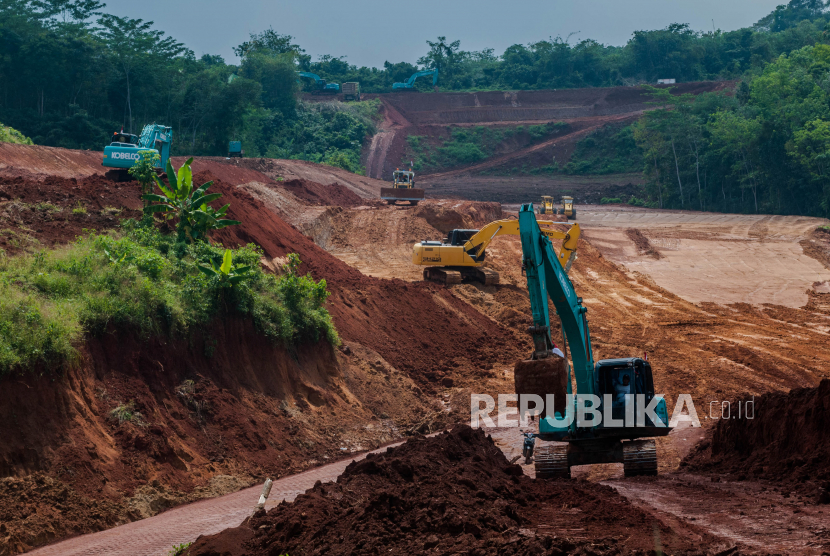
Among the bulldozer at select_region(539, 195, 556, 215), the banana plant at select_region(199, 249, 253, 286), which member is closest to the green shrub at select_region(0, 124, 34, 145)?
the banana plant at select_region(199, 249, 253, 286)

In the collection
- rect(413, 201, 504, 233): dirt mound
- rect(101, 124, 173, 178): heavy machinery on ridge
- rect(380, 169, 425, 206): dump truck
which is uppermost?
rect(101, 124, 173, 178): heavy machinery on ridge

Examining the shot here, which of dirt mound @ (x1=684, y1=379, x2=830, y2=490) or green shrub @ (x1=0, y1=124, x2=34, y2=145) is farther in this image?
green shrub @ (x1=0, y1=124, x2=34, y2=145)

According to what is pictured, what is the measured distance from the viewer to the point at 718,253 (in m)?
36.5

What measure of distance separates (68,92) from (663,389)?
48.1 metres

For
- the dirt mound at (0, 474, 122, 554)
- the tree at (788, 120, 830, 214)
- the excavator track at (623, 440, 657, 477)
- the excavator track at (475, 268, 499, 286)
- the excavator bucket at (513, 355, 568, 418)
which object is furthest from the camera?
the tree at (788, 120, 830, 214)

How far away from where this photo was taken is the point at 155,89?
55.4 metres

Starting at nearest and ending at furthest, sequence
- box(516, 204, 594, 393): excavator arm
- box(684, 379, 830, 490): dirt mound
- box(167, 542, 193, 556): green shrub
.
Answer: box(167, 542, 193, 556): green shrub
box(684, 379, 830, 490): dirt mound
box(516, 204, 594, 393): excavator arm

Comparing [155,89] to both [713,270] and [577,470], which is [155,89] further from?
[577,470]

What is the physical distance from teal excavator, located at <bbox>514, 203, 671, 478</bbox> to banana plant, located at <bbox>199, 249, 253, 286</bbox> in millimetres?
7273

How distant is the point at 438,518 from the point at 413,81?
293 feet

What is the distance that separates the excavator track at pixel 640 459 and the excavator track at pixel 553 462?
0.90 m

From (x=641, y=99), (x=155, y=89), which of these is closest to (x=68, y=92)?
(x=155, y=89)

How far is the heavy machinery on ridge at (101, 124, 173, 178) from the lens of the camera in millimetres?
26641

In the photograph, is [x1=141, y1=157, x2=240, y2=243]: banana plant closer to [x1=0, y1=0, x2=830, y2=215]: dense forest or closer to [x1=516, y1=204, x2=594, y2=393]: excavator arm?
[x1=516, y1=204, x2=594, y2=393]: excavator arm
